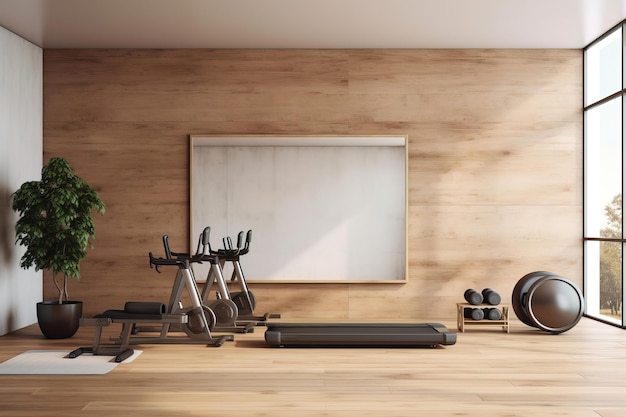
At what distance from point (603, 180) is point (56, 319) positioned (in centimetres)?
1006

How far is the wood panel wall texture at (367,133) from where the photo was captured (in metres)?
8.08

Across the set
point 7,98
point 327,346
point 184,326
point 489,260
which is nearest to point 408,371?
point 327,346

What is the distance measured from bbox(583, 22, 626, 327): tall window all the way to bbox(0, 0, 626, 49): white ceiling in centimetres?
61

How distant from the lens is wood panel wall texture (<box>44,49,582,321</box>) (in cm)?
808

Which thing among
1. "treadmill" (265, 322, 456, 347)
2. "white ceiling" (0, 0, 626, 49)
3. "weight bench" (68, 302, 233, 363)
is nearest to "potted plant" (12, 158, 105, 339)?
"weight bench" (68, 302, 233, 363)

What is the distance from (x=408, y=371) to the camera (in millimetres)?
5168

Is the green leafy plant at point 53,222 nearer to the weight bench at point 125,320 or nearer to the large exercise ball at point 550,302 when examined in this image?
the weight bench at point 125,320

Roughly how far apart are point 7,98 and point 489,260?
17.9 feet

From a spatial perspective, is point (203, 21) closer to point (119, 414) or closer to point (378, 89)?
point (378, 89)

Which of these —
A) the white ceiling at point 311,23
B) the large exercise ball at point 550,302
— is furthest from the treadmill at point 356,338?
the white ceiling at point 311,23

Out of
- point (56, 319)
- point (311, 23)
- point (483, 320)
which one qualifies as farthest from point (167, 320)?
point (311, 23)

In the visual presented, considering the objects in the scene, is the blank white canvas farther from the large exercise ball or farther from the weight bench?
the weight bench

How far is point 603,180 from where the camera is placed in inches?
510

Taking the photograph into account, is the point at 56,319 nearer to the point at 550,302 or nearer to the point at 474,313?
the point at 474,313
